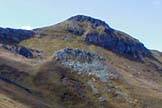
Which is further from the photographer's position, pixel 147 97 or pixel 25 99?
pixel 147 97

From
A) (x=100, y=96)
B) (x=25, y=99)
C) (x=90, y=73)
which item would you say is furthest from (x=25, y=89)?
(x=90, y=73)

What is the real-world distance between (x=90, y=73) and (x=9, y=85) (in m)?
54.0

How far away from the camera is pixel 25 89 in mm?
151000

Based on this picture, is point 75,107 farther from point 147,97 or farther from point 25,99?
point 147,97

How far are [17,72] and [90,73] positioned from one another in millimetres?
37364

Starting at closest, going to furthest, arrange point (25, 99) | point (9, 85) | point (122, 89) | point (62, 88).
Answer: point (25, 99), point (9, 85), point (62, 88), point (122, 89)

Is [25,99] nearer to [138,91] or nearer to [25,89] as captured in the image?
[25,89]

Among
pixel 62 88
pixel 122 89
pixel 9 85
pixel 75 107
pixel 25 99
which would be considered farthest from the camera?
pixel 122 89

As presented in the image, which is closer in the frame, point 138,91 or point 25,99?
point 25,99

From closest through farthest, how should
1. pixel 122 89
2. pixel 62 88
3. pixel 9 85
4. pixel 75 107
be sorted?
pixel 9 85 < pixel 75 107 < pixel 62 88 < pixel 122 89

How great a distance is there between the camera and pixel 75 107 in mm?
155750

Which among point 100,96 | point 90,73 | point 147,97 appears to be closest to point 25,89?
point 100,96

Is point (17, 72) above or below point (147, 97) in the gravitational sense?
above

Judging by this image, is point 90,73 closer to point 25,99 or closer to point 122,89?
point 122,89
